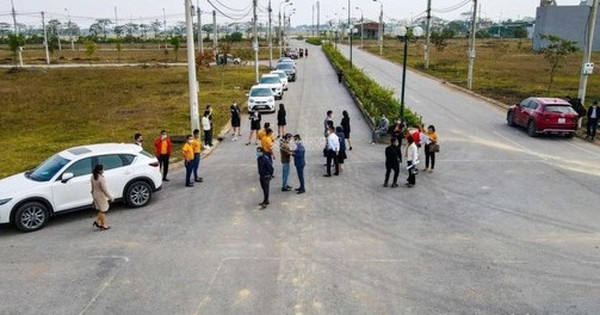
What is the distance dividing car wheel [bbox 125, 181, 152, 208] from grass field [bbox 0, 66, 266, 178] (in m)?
5.03

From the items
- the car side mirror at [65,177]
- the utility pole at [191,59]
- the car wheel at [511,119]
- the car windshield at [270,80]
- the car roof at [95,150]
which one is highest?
the utility pole at [191,59]

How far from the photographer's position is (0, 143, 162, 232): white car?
36.2 feet

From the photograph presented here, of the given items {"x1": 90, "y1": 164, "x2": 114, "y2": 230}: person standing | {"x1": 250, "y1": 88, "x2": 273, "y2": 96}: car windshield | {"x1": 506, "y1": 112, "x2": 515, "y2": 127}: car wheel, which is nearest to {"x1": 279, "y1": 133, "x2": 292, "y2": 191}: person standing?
{"x1": 90, "y1": 164, "x2": 114, "y2": 230}: person standing

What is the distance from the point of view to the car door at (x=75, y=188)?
1145 cm

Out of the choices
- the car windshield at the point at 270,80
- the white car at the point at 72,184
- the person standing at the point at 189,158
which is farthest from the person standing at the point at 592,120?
the car windshield at the point at 270,80

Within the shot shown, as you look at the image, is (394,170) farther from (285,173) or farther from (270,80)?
(270,80)

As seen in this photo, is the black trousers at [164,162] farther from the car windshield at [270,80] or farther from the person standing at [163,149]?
the car windshield at [270,80]

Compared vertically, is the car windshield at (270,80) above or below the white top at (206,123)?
above

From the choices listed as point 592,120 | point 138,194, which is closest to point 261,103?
point 138,194

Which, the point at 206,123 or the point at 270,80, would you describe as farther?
the point at 270,80

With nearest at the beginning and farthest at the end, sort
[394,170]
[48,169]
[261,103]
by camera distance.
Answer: [48,169], [394,170], [261,103]

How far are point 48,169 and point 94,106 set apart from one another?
1935 cm

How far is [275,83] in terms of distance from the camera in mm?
32781

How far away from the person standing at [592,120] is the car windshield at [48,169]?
1825cm
